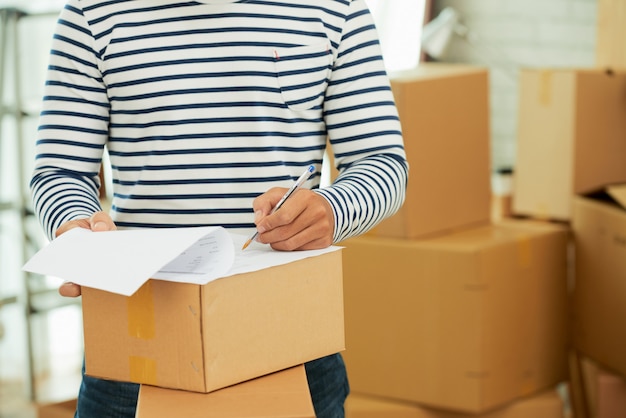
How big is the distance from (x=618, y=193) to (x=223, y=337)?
1.64 metres

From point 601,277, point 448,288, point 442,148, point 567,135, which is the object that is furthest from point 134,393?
point 567,135

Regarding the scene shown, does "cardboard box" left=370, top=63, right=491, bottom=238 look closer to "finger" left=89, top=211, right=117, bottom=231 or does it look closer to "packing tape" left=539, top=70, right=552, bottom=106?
"packing tape" left=539, top=70, right=552, bottom=106

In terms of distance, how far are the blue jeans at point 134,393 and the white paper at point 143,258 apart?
249mm

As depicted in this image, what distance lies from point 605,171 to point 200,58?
161cm

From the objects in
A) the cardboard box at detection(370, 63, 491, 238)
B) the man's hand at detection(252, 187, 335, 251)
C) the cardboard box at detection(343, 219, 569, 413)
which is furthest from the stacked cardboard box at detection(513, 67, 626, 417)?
the man's hand at detection(252, 187, 335, 251)

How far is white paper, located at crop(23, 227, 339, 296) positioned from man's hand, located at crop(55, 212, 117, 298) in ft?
0.10

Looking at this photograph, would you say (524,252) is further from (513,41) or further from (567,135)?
(513,41)

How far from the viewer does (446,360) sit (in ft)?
7.30

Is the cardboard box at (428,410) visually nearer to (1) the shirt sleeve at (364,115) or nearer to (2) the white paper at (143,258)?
(1) the shirt sleeve at (364,115)

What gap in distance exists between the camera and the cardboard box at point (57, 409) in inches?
80.6

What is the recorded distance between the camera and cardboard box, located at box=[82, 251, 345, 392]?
901 millimetres

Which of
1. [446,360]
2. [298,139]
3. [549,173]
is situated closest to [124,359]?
[298,139]

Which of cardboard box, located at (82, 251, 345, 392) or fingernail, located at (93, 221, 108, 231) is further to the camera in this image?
fingernail, located at (93, 221, 108, 231)

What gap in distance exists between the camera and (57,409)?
2061 mm
